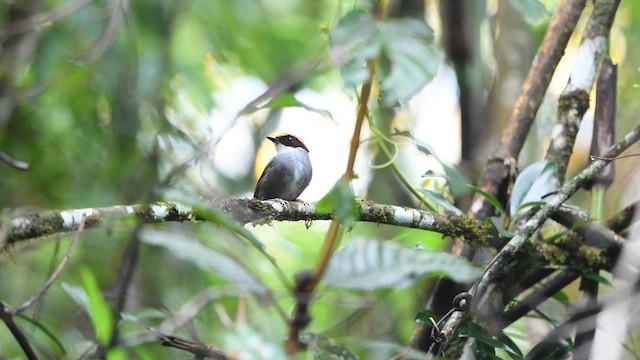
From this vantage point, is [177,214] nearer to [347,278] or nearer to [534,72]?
[347,278]

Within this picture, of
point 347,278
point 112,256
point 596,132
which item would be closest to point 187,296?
point 112,256

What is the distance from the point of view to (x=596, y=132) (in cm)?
342

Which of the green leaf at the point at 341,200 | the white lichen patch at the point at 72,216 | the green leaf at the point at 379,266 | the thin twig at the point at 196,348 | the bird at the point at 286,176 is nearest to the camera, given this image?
the green leaf at the point at 379,266

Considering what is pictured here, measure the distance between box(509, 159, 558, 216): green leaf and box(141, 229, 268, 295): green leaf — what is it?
179 cm

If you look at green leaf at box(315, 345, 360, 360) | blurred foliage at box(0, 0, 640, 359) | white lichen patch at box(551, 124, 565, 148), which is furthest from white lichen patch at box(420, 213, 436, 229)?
white lichen patch at box(551, 124, 565, 148)

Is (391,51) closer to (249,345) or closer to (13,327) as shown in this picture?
(249,345)

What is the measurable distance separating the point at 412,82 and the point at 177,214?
913 millimetres

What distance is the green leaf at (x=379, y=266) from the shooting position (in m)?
1.49

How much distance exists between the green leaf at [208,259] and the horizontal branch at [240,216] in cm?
79

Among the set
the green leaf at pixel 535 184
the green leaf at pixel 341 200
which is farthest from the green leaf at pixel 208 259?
the green leaf at pixel 535 184

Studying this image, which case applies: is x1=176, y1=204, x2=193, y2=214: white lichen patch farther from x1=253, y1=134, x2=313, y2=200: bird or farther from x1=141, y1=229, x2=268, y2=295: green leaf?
x1=253, y1=134, x2=313, y2=200: bird

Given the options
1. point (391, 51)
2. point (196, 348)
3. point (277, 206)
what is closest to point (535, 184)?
point (277, 206)

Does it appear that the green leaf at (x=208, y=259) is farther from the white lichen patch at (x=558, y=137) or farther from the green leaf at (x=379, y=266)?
the white lichen patch at (x=558, y=137)

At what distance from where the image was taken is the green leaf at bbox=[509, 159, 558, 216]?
3.08 meters
